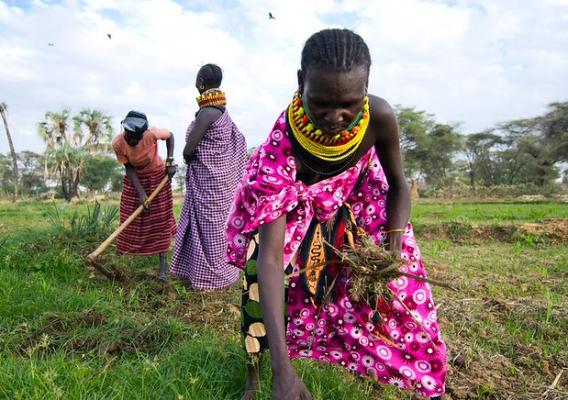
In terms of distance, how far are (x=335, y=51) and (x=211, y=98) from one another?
270 centimetres

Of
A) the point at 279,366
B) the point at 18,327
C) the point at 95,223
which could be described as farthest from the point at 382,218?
the point at 95,223

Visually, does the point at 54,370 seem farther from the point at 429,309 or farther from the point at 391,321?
the point at 429,309

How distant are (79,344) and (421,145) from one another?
101 ft

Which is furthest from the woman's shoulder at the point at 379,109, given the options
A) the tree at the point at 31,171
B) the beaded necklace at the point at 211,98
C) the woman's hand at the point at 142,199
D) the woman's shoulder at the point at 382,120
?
the tree at the point at 31,171

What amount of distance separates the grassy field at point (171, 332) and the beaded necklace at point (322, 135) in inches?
36.7

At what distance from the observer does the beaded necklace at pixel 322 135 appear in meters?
1.70

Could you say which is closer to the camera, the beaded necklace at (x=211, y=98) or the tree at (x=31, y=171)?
the beaded necklace at (x=211, y=98)

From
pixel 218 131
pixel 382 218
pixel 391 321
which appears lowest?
pixel 391 321

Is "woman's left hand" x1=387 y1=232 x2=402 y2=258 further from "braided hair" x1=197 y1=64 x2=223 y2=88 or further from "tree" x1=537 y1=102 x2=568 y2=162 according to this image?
"tree" x1=537 y1=102 x2=568 y2=162

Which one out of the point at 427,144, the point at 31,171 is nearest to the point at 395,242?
the point at 427,144

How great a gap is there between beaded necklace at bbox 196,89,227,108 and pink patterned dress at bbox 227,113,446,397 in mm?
2260

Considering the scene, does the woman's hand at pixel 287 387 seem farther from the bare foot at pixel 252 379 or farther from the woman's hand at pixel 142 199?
the woman's hand at pixel 142 199

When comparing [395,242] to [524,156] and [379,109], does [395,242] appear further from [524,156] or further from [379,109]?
[524,156]

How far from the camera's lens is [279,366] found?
1.50 meters
